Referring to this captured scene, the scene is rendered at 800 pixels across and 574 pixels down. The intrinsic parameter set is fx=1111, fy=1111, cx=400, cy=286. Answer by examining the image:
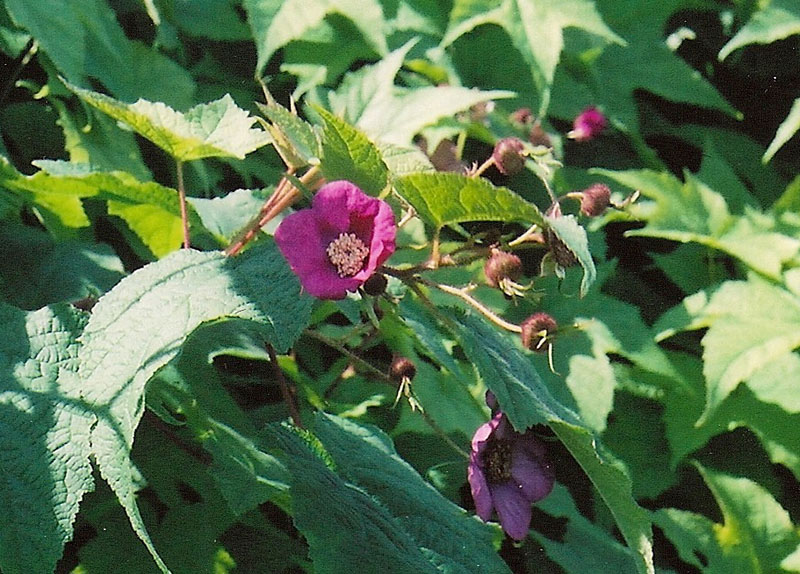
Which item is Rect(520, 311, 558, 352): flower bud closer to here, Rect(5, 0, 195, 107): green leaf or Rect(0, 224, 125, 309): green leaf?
Rect(0, 224, 125, 309): green leaf

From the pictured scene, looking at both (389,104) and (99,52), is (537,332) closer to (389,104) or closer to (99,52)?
(389,104)

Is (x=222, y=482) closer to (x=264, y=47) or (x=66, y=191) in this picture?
(x=66, y=191)

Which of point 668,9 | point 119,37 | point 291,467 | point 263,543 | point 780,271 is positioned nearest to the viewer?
point 291,467

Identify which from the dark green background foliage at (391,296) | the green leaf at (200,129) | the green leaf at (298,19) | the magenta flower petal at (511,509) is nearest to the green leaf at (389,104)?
the dark green background foliage at (391,296)

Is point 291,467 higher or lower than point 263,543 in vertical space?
higher

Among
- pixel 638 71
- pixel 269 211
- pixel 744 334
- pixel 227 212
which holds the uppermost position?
pixel 269 211

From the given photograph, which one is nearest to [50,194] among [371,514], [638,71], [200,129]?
[200,129]

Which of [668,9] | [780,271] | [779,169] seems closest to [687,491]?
[780,271]
